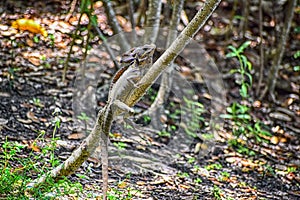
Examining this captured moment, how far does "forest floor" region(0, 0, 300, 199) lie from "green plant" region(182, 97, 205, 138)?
5 centimetres

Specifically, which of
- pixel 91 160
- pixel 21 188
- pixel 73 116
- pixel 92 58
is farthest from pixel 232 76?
pixel 21 188

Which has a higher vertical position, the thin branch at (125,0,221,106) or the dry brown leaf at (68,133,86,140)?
the thin branch at (125,0,221,106)

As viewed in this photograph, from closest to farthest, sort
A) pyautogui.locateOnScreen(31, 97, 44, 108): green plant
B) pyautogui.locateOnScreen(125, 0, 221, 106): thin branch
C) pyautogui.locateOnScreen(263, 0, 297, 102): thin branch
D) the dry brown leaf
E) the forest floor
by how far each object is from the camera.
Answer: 1. pyautogui.locateOnScreen(125, 0, 221, 106): thin branch
2. the forest floor
3. the dry brown leaf
4. pyautogui.locateOnScreen(31, 97, 44, 108): green plant
5. pyautogui.locateOnScreen(263, 0, 297, 102): thin branch

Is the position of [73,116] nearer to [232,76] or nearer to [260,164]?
[260,164]

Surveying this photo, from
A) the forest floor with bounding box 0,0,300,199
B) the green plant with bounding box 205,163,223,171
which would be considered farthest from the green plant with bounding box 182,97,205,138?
the green plant with bounding box 205,163,223,171

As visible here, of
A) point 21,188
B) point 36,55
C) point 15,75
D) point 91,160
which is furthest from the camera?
point 36,55

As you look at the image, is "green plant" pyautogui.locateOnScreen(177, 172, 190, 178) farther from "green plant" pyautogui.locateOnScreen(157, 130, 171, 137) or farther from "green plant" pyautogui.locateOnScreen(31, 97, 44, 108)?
"green plant" pyautogui.locateOnScreen(31, 97, 44, 108)

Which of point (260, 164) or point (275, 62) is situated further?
point (275, 62)

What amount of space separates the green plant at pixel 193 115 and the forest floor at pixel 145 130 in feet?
0.16

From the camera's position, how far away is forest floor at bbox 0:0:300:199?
2815 mm

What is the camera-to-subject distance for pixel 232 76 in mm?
4414

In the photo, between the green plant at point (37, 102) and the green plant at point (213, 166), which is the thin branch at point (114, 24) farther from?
the green plant at point (213, 166)

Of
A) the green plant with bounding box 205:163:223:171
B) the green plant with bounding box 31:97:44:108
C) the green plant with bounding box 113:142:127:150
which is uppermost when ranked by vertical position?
the green plant with bounding box 31:97:44:108

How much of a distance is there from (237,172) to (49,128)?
3.84 feet
